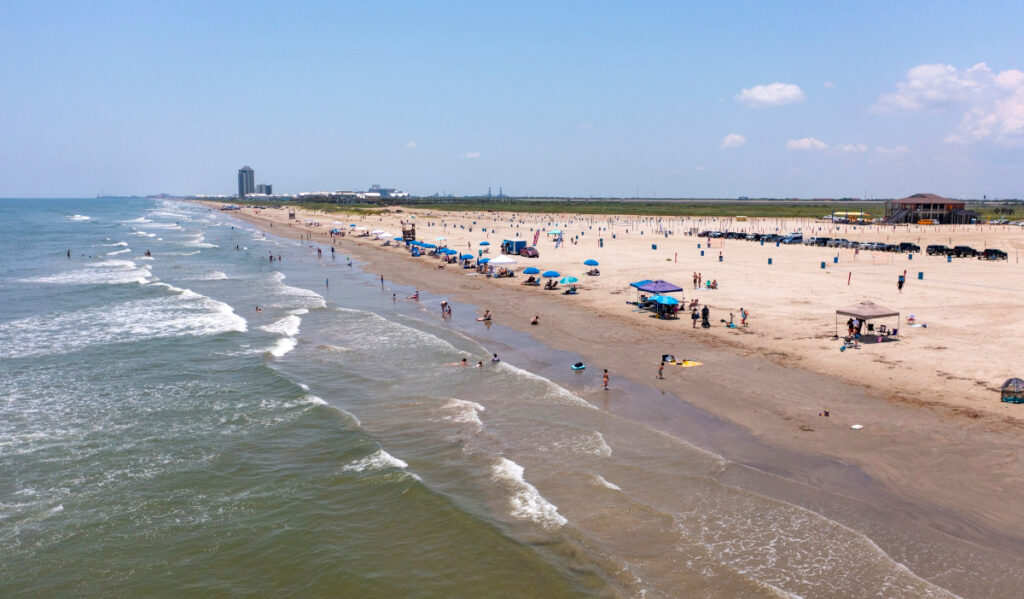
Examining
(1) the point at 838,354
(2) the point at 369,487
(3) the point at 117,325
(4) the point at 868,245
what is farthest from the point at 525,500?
(4) the point at 868,245

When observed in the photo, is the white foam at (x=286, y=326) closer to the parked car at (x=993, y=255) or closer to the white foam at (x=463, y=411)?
the white foam at (x=463, y=411)

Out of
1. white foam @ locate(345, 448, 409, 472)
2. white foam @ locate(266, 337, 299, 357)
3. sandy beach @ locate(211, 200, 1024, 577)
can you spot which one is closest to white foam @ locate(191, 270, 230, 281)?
sandy beach @ locate(211, 200, 1024, 577)

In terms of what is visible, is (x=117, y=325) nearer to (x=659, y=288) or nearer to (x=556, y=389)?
(x=556, y=389)

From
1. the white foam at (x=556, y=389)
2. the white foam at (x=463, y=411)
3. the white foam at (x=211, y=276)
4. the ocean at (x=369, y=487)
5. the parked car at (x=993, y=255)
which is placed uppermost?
the parked car at (x=993, y=255)

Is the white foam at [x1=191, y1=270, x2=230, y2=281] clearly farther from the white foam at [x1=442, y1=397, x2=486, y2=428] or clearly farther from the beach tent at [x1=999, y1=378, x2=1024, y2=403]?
the beach tent at [x1=999, y1=378, x2=1024, y2=403]

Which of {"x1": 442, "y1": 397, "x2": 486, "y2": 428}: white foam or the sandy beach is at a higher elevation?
the sandy beach

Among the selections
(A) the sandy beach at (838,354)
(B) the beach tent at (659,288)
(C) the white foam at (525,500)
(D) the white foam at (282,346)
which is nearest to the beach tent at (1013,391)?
(A) the sandy beach at (838,354)

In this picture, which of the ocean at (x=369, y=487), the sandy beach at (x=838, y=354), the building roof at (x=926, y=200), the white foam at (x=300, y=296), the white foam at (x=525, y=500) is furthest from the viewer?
the building roof at (x=926, y=200)
